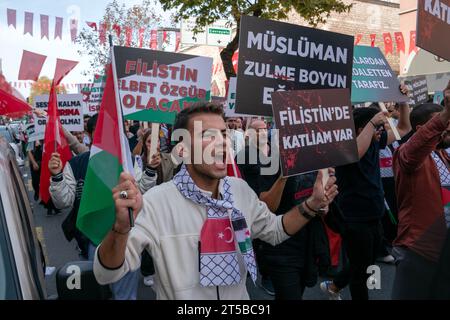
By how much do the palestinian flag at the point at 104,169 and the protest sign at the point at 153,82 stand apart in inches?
82.0

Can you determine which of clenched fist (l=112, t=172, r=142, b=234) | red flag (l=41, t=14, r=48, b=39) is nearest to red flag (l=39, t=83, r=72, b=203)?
clenched fist (l=112, t=172, r=142, b=234)

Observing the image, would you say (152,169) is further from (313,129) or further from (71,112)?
(71,112)

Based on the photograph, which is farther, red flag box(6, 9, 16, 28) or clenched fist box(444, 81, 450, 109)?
red flag box(6, 9, 16, 28)

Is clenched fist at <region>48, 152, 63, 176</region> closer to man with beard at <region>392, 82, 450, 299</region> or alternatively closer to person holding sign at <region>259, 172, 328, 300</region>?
person holding sign at <region>259, 172, 328, 300</region>

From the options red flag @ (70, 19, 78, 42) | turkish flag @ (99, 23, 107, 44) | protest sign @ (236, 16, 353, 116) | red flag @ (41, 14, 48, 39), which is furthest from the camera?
turkish flag @ (99, 23, 107, 44)

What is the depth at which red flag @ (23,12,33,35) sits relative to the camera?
43.1ft

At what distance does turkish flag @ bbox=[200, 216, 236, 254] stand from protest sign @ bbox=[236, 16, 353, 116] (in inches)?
46.9

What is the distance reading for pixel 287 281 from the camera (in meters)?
3.40

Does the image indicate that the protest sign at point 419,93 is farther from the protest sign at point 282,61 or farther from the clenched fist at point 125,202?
the clenched fist at point 125,202

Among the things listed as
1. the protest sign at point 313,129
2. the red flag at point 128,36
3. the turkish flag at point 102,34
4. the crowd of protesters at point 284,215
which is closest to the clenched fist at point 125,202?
the crowd of protesters at point 284,215

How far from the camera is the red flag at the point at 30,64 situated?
7344 millimetres

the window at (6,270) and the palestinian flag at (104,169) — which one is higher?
the palestinian flag at (104,169)
